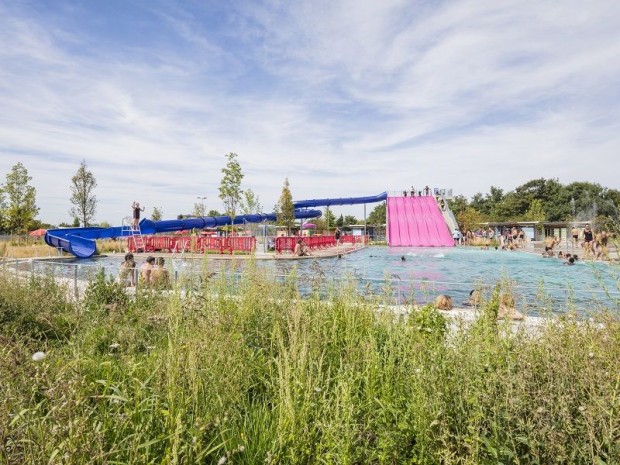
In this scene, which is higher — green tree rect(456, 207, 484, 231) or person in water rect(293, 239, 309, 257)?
green tree rect(456, 207, 484, 231)

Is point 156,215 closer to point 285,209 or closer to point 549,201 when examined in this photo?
point 285,209

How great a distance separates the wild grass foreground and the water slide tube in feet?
55.5

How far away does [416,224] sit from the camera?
4456cm

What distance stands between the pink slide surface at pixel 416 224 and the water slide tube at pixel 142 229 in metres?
11.4

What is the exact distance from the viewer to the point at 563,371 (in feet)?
8.17

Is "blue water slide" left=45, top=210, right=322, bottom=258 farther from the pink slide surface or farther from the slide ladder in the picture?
the pink slide surface

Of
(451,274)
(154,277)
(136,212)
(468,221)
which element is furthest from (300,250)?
(468,221)

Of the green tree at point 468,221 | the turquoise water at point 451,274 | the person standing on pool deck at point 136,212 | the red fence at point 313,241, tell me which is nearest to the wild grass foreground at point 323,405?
the turquoise water at point 451,274

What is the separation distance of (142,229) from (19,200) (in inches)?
445

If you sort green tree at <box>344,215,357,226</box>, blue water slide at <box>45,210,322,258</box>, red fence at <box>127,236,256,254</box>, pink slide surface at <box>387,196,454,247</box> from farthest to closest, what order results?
green tree at <box>344,215,357,226</box>, pink slide surface at <box>387,196,454,247</box>, red fence at <box>127,236,256,254</box>, blue water slide at <box>45,210,322,258</box>

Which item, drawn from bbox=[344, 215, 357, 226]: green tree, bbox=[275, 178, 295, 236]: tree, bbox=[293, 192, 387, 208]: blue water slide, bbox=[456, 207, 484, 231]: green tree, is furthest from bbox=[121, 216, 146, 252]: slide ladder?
bbox=[344, 215, 357, 226]: green tree

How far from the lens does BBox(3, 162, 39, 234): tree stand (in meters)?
33.8

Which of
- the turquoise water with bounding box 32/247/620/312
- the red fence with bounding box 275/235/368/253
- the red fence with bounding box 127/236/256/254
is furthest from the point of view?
the red fence with bounding box 127/236/256/254

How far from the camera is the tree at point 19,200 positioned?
3381cm
